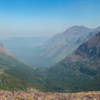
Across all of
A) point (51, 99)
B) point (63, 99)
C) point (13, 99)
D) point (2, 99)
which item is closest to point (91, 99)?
point (63, 99)

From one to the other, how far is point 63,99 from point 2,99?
1999cm

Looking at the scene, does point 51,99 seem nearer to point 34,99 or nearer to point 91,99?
point 34,99

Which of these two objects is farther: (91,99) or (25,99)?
(91,99)

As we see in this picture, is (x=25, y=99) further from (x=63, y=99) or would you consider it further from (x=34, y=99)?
(x=63, y=99)

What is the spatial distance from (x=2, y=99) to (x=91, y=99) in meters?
28.7

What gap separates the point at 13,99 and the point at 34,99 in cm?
631

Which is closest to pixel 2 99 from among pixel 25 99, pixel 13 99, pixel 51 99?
pixel 13 99

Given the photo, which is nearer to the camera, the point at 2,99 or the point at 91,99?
the point at 2,99

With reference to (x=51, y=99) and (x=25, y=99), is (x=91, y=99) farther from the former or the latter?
(x=25, y=99)

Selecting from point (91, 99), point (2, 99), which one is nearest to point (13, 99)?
point (2, 99)

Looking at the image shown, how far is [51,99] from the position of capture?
50.5 meters

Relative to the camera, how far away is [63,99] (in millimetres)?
51688

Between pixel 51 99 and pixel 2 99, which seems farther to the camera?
pixel 51 99

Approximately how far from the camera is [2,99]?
44719mm
